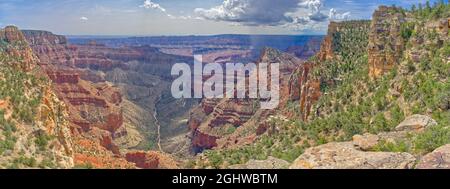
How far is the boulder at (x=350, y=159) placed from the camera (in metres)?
13.4

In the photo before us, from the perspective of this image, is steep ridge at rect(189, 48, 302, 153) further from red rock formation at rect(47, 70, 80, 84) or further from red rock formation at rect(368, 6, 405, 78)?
red rock formation at rect(368, 6, 405, 78)

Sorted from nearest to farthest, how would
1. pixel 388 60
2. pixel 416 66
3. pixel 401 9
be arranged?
pixel 416 66
pixel 388 60
pixel 401 9

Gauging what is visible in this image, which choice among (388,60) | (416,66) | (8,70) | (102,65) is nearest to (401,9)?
(388,60)

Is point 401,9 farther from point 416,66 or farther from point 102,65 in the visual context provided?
point 102,65

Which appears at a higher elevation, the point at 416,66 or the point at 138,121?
the point at 416,66

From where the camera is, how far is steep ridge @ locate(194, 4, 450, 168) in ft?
51.1

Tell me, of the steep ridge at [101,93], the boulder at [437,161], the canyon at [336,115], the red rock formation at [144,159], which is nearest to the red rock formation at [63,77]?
the steep ridge at [101,93]

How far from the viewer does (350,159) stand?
14.1 meters

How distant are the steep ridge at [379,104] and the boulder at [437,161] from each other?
5 centimetres

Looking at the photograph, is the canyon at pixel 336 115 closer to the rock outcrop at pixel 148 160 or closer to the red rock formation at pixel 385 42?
the red rock formation at pixel 385 42

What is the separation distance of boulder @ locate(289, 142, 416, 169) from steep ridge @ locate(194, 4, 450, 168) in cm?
3
